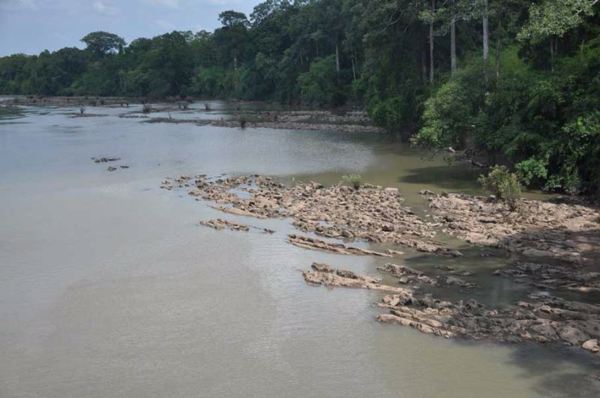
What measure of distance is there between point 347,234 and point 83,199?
1172 centimetres

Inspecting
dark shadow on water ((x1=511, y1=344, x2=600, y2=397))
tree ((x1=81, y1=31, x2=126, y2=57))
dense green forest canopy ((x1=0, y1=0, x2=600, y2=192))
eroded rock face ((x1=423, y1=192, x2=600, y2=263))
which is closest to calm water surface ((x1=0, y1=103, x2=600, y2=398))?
dark shadow on water ((x1=511, y1=344, x2=600, y2=397))

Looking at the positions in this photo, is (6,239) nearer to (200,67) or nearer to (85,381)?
(85,381)

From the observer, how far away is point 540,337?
1047 cm

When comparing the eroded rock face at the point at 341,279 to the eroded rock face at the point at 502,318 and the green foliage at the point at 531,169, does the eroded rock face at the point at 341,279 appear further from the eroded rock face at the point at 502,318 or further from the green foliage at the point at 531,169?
the green foliage at the point at 531,169

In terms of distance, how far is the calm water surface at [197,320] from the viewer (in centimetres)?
968

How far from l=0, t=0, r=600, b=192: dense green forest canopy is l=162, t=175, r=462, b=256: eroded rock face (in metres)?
5.30

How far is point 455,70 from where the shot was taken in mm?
30250

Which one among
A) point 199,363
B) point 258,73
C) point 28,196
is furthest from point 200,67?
point 199,363

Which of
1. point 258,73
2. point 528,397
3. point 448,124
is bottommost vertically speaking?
point 528,397

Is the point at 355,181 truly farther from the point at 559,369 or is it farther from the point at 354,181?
the point at 559,369

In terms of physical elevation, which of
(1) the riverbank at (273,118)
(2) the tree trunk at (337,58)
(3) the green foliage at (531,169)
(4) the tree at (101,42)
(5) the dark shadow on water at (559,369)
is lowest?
(5) the dark shadow on water at (559,369)

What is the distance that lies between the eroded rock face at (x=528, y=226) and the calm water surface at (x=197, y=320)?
122cm

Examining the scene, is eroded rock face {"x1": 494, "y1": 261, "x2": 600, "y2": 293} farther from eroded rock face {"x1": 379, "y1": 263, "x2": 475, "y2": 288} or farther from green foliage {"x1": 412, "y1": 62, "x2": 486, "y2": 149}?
green foliage {"x1": 412, "y1": 62, "x2": 486, "y2": 149}

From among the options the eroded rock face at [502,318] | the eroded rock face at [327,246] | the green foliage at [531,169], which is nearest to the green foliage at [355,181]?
the green foliage at [531,169]
